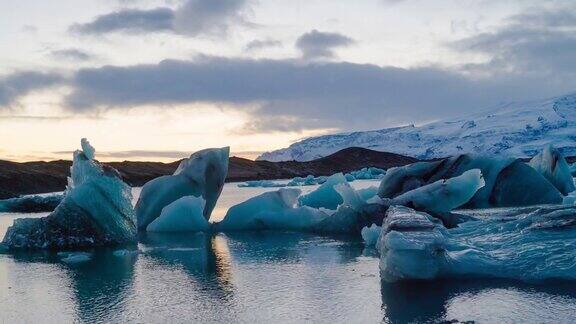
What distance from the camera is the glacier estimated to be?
208 inches

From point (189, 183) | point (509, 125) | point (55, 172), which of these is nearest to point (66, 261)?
point (189, 183)

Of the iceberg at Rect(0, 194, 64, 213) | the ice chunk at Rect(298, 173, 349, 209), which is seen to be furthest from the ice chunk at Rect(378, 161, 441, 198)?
the iceberg at Rect(0, 194, 64, 213)

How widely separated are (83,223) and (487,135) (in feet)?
317

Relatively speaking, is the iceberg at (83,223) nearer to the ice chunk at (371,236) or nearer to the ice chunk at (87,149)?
the ice chunk at (87,149)

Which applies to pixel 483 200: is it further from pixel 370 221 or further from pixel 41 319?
pixel 41 319

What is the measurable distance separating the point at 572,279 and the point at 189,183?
6681 mm

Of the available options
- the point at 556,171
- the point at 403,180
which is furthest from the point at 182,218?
the point at 556,171

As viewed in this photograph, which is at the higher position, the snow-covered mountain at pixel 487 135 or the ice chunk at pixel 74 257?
the snow-covered mountain at pixel 487 135

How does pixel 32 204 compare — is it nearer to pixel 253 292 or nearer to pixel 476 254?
pixel 253 292

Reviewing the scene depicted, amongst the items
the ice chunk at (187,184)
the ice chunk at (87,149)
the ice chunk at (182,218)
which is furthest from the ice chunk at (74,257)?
the ice chunk at (187,184)

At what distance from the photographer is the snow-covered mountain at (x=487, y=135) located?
9112 cm

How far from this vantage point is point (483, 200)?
13.1 metres

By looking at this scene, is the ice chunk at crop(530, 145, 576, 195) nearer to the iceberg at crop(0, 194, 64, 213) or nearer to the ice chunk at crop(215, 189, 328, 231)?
the ice chunk at crop(215, 189, 328, 231)

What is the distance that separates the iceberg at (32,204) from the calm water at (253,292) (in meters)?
8.02
